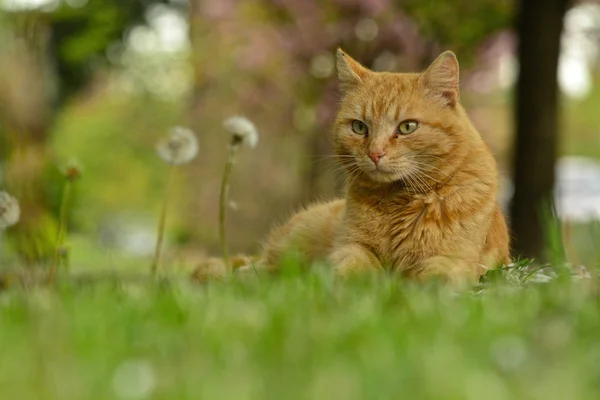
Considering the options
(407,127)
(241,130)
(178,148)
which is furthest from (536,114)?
(407,127)

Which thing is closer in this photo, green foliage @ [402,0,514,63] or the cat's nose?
the cat's nose

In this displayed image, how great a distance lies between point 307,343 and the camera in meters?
2.28

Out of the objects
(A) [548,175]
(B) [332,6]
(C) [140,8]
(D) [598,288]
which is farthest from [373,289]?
(C) [140,8]

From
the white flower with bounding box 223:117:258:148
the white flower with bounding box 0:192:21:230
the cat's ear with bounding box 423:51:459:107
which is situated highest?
the cat's ear with bounding box 423:51:459:107

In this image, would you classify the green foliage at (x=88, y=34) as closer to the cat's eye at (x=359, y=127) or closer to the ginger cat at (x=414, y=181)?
the cat's eye at (x=359, y=127)

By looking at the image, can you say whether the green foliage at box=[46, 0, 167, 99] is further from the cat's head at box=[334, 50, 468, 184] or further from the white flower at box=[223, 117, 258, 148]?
the cat's head at box=[334, 50, 468, 184]

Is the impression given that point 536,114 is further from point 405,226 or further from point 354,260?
point 354,260

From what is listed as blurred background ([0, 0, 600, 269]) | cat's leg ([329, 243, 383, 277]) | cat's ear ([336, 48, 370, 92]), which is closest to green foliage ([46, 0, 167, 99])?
blurred background ([0, 0, 600, 269])

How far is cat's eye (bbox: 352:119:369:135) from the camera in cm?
416

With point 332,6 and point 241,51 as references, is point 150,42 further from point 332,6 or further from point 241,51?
point 332,6

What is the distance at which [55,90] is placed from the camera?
2052 centimetres

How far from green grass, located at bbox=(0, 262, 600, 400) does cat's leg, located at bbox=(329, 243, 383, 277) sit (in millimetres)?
512

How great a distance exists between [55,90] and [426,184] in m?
18.0

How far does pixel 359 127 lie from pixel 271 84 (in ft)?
31.6
